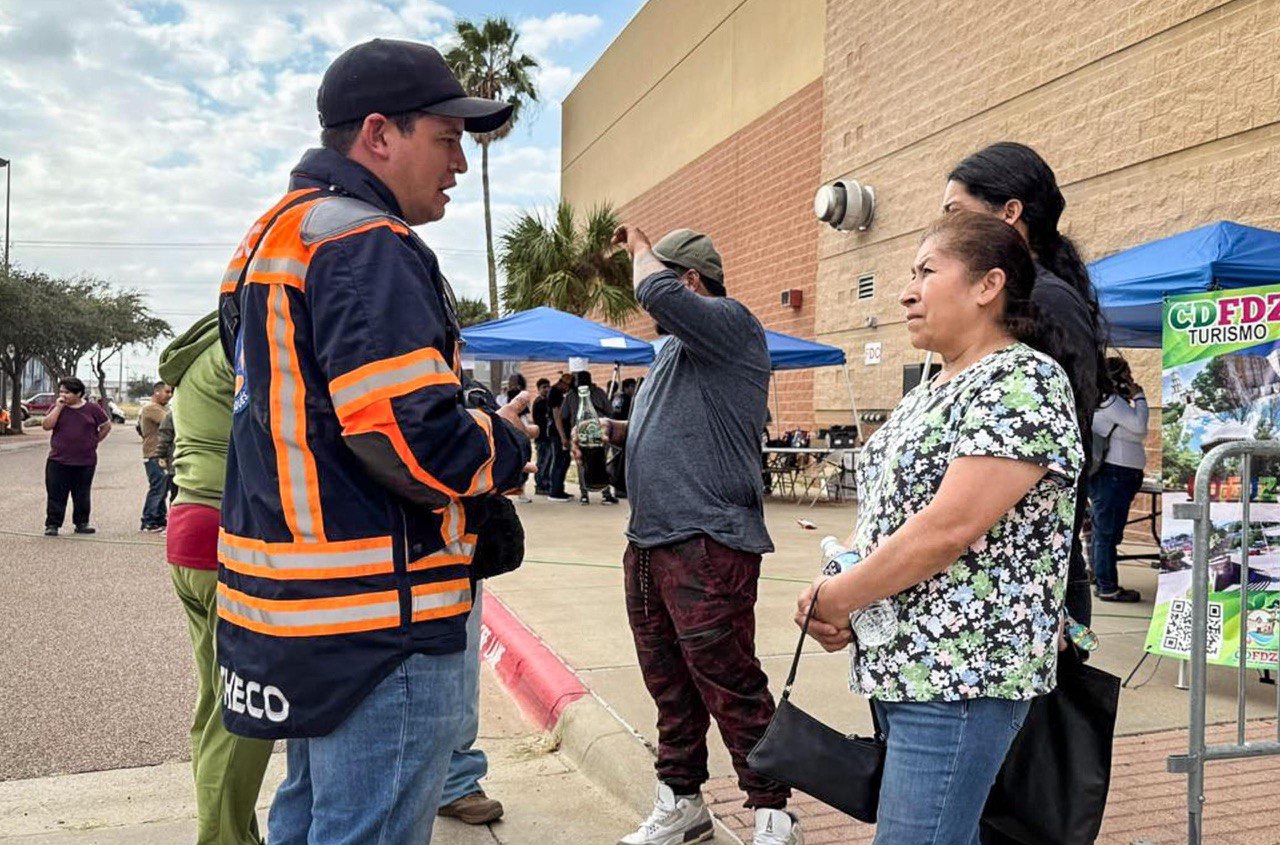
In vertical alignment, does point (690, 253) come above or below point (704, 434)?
above

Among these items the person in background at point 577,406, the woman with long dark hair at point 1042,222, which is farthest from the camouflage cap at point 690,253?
the person in background at point 577,406

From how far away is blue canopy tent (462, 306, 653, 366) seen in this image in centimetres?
1351

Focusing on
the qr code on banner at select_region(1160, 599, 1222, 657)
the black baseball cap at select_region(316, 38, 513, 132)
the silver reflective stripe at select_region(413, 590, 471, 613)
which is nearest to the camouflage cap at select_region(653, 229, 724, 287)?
the black baseball cap at select_region(316, 38, 513, 132)

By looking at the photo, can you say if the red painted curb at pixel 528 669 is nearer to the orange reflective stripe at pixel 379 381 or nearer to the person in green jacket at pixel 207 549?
the person in green jacket at pixel 207 549

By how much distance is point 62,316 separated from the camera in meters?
44.5

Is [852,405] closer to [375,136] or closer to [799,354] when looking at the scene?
[799,354]

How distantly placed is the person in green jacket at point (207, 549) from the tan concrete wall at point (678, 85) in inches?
629

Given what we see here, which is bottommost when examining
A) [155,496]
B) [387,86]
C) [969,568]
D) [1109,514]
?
[155,496]

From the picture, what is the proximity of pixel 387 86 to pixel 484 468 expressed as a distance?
735 millimetres

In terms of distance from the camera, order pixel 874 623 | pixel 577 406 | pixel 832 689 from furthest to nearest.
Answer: pixel 577 406 < pixel 832 689 < pixel 874 623

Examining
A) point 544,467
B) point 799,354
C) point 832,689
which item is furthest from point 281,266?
point 544,467

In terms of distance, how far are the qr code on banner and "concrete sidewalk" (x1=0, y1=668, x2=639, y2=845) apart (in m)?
2.86

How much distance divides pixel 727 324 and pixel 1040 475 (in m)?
1.51

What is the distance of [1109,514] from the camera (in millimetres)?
7676
